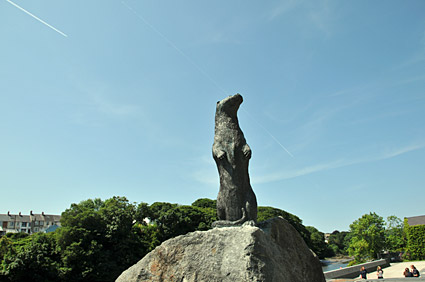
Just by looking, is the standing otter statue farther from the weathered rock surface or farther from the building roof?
the building roof

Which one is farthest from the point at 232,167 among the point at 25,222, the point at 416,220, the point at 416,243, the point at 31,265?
the point at 25,222

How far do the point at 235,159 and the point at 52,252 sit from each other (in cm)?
2504

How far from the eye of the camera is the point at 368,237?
37562 mm

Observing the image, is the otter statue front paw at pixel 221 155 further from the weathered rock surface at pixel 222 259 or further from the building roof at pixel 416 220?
the building roof at pixel 416 220

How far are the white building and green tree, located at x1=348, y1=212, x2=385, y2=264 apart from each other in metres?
63.7

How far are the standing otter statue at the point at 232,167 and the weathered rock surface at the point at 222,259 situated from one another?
23.7 inches

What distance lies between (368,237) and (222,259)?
38.8 m

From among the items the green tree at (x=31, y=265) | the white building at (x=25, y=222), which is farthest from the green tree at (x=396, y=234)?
the white building at (x=25, y=222)

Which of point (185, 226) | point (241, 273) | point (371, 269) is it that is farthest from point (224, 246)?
point (185, 226)

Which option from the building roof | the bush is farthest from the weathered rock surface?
the building roof

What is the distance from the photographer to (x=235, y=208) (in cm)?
647

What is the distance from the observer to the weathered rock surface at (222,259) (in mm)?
4840

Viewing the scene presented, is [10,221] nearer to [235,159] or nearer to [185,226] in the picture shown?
[185,226]

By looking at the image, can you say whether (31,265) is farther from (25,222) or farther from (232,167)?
Result: (25,222)
